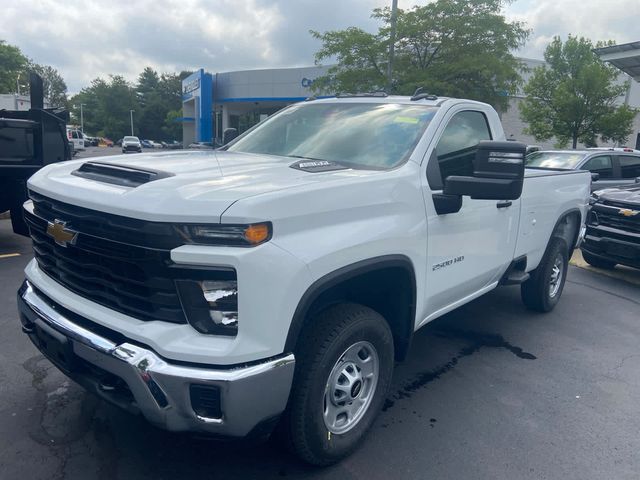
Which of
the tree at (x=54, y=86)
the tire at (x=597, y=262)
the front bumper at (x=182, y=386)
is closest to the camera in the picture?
the front bumper at (x=182, y=386)

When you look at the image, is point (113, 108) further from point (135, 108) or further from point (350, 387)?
point (350, 387)

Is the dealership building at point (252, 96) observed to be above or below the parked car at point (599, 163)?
above

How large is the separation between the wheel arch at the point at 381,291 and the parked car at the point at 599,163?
849 cm

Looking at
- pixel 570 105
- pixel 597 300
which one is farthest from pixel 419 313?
pixel 570 105

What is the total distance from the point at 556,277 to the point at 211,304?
4598mm

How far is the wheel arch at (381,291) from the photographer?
2.61m

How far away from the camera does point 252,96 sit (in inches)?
1517

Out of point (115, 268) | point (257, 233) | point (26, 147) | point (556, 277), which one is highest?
point (26, 147)

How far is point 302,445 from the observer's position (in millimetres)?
2617

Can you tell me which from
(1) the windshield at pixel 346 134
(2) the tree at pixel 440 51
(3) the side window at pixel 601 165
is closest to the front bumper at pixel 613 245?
(3) the side window at pixel 601 165

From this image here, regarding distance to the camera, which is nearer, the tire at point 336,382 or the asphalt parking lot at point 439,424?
the tire at point 336,382

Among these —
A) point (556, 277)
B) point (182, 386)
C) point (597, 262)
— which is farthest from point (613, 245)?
point (182, 386)

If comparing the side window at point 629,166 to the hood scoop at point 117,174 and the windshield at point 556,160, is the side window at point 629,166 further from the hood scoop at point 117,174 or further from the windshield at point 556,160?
the hood scoop at point 117,174

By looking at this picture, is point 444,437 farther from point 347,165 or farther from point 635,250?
point 635,250
